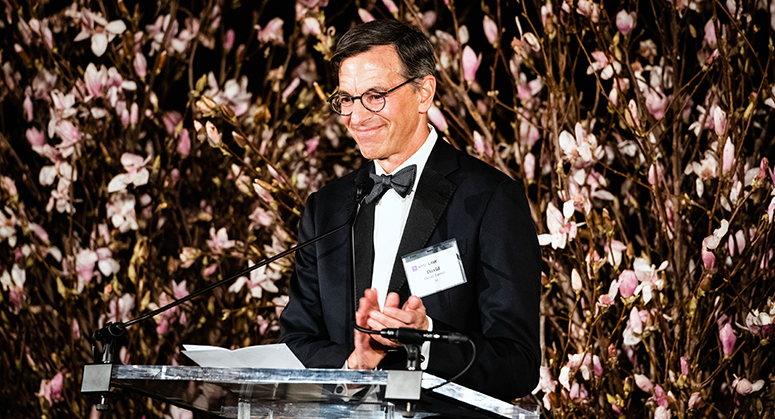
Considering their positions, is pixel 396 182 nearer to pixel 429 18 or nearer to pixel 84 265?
pixel 429 18

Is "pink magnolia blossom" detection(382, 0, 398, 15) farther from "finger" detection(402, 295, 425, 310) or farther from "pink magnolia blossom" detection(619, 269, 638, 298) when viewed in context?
"finger" detection(402, 295, 425, 310)

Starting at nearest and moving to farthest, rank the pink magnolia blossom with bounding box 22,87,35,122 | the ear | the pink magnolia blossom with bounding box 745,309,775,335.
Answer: the ear, the pink magnolia blossom with bounding box 745,309,775,335, the pink magnolia blossom with bounding box 22,87,35,122

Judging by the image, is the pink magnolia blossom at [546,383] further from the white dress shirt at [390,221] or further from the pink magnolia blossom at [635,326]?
the white dress shirt at [390,221]

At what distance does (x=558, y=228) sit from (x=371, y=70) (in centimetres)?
90

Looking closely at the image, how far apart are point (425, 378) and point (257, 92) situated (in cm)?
209

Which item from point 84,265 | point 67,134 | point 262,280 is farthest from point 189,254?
point 67,134

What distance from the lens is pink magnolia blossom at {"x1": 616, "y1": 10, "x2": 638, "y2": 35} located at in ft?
7.70

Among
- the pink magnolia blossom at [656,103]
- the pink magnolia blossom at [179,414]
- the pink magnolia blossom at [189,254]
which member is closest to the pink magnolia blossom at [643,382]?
the pink magnolia blossom at [656,103]

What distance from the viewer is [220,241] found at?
2.77 meters

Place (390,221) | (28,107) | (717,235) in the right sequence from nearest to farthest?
(390,221), (717,235), (28,107)

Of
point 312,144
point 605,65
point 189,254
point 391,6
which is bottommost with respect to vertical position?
point 189,254

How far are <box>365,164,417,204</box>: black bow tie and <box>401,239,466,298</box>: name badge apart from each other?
0.54 ft

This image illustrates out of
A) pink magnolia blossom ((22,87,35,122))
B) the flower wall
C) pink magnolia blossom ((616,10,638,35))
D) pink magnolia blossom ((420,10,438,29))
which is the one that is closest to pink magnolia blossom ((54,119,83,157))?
the flower wall

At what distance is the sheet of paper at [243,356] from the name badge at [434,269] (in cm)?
39
